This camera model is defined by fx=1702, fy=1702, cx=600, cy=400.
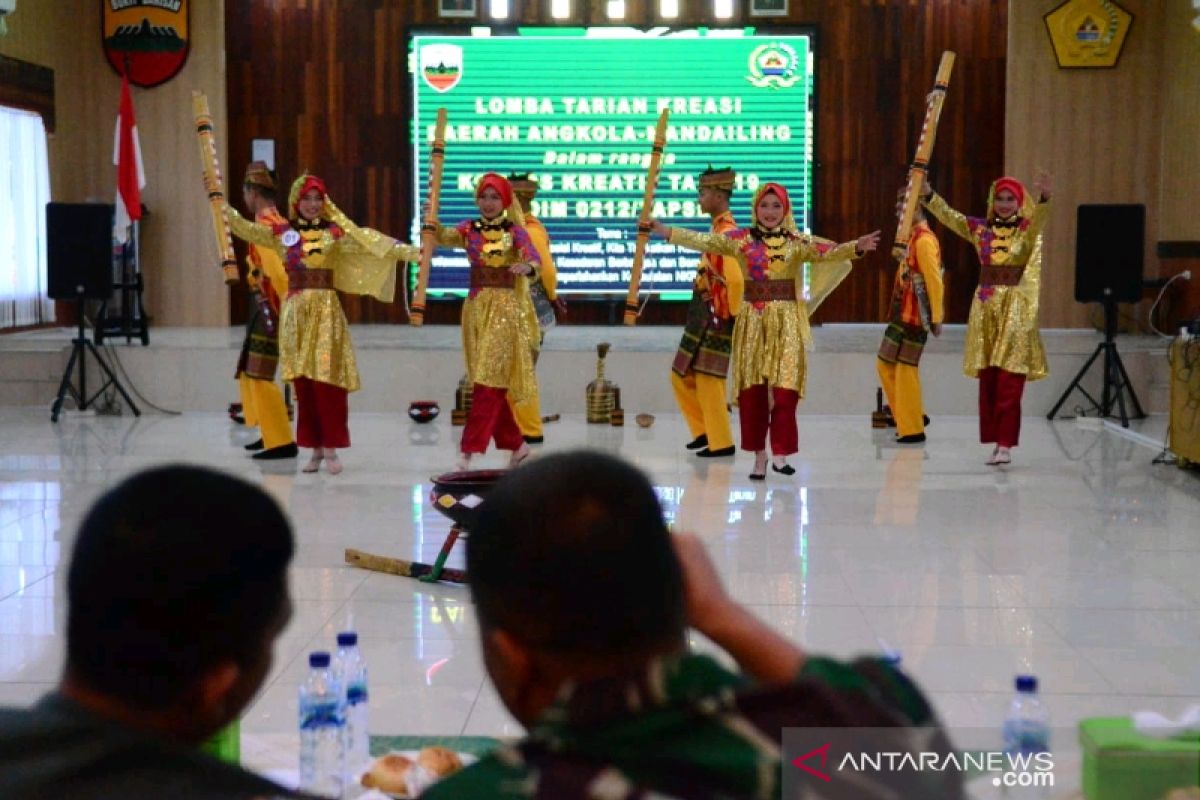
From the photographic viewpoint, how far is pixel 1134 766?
227cm

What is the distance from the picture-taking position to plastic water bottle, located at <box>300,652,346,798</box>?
2.62 metres

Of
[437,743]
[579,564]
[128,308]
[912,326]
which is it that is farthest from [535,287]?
[579,564]

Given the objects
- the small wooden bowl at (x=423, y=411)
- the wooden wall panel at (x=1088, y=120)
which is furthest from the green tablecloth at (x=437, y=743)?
the wooden wall panel at (x=1088, y=120)

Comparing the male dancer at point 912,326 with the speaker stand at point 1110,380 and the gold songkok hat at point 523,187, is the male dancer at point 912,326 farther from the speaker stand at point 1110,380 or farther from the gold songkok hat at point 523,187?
the gold songkok hat at point 523,187

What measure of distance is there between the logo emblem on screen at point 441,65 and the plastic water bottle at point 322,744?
11397 mm

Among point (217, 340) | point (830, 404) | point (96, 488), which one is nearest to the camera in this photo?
point (96, 488)

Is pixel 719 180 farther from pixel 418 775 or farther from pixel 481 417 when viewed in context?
pixel 418 775

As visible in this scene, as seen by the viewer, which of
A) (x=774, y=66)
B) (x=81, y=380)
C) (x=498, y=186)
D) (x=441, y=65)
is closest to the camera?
(x=498, y=186)

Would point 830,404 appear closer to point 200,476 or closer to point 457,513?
point 457,513

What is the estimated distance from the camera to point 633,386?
10.9 m

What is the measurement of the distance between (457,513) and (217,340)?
7.05m

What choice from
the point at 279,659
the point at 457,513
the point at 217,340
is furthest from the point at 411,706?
the point at 217,340

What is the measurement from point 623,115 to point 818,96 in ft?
5.16

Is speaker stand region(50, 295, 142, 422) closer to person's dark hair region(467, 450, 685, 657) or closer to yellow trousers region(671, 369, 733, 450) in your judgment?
yellow trousers region(671, 369, 733, 450)
